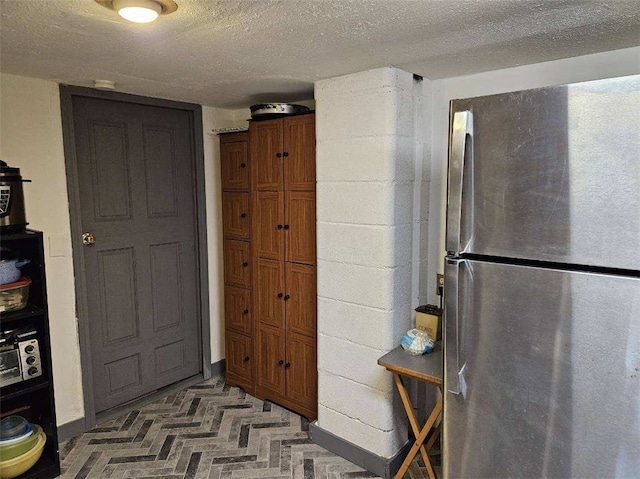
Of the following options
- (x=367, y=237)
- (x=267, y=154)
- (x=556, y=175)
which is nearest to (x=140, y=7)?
(x=556, y=175)

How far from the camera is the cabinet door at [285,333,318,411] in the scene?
2826mm

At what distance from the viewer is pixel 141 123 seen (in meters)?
3.06

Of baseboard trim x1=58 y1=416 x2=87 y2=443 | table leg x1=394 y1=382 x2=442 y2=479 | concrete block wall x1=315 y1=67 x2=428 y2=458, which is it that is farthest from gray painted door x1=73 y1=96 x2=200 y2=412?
table leg x1=394 y1=382 x2=442 y2=479

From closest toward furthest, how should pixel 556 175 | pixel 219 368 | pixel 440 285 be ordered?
pixel 556 175, pixel 440 285, pixel 219 368

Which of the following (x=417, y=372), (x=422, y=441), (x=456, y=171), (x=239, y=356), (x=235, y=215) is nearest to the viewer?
(x=456, y=171)

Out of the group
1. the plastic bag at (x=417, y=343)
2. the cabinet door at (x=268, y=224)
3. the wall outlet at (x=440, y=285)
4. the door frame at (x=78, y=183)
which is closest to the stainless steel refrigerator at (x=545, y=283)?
the plastic bag at (x=417, y=343)

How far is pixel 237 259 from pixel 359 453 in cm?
157

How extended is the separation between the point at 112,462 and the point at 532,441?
7.52 ft

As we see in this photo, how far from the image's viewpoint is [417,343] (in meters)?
2.23

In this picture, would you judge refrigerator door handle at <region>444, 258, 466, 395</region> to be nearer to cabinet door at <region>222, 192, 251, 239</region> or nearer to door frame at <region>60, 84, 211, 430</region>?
cabinet door at <region>222, 192, 251, 239</region>

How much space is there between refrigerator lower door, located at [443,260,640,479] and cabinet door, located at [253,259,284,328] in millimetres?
1582

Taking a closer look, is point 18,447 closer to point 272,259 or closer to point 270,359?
point 270,359

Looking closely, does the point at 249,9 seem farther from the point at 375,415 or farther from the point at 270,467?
the point at 270,467

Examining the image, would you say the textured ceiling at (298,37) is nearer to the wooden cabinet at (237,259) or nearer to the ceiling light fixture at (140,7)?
the ceiling light fixture at (140,7)
